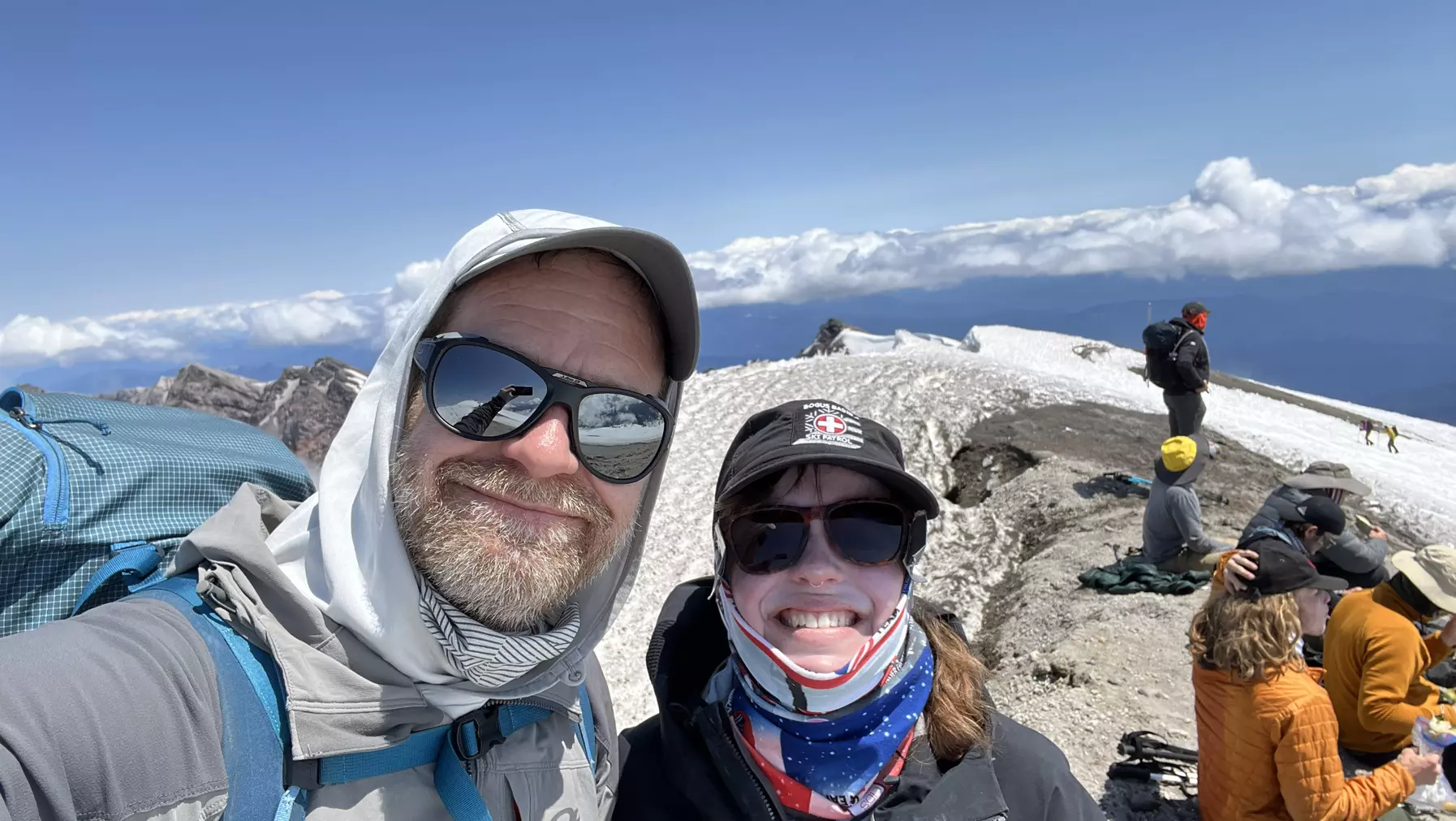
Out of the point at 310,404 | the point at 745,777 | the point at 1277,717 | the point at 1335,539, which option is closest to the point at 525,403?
the point at 745,777

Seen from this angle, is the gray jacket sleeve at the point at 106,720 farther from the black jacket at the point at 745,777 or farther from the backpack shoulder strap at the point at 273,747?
the black jacket at the point at 745,777

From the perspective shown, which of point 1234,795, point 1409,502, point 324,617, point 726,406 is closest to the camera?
point 324,617

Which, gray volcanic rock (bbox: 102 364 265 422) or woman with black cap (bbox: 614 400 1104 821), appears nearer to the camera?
woman with black cap (bbox: 614 400 1104 821)

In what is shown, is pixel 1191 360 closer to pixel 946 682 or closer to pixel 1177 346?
pixel 1177 346

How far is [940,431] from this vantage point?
20703mm

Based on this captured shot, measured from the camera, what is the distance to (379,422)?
2.64 meters

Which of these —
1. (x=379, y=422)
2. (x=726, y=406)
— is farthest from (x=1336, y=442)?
(x=379, y=422)

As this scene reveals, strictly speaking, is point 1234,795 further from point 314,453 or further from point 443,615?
point 314,453

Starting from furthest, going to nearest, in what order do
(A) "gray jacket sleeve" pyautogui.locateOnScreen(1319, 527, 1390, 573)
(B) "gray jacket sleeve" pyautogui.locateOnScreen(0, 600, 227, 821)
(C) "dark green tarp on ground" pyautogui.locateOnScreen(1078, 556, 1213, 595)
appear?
(C) "dark green tarp on ground" pyautogui.locateOnScreen(1078, 556, 1213, 595) → (A) "gray jacket sleeve" pyautogui.locateOnScreen(1319, 527, 1390, 573) → (B) "gray jacket sleeve" pyautogui.locateOnScreen(0, 600, 227, 821)

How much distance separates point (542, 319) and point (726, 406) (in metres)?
20.4

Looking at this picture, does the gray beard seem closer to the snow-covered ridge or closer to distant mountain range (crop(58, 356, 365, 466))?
the snow-covered ridge

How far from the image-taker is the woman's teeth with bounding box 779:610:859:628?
3.05m

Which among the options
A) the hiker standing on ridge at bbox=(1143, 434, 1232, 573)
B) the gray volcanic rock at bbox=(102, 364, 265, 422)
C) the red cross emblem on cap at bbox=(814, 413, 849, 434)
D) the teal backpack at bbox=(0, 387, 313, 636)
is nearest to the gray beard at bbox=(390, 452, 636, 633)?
the teal backpack at bbox=(0, 387, 313, 636)

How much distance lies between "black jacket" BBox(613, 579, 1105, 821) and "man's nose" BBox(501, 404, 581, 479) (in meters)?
1.11
